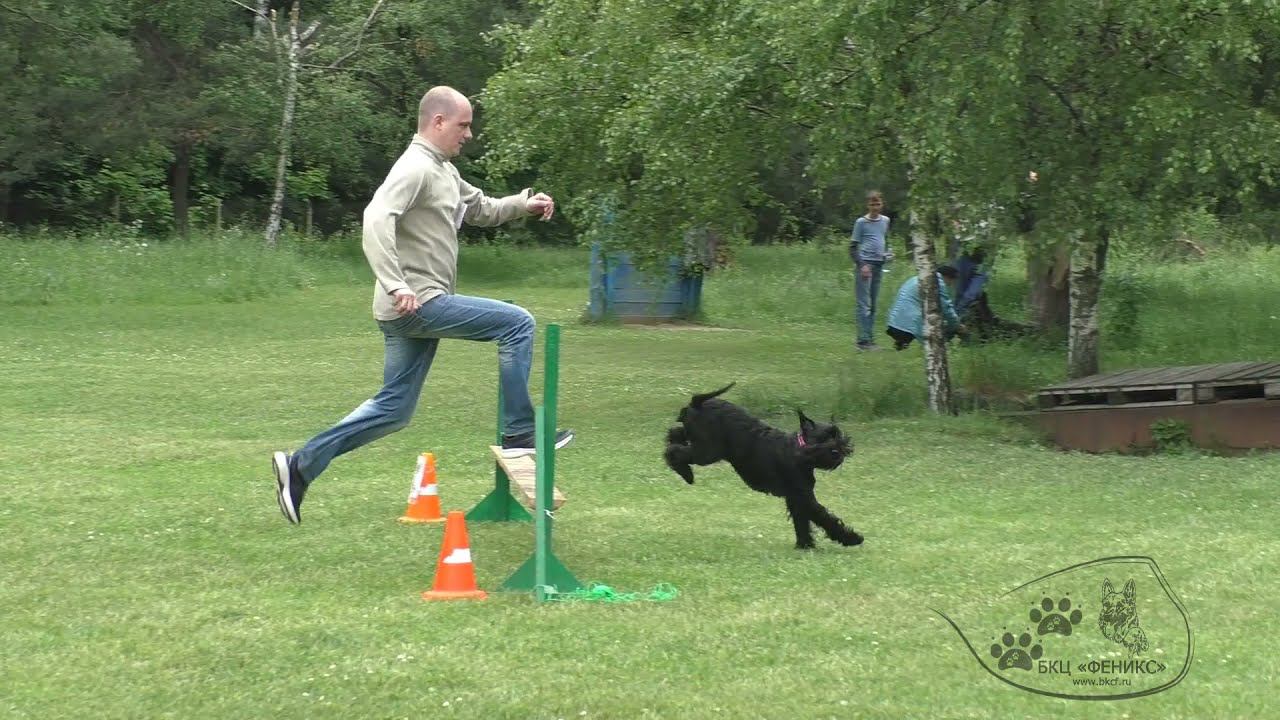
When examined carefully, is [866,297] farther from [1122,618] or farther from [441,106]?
[1122,618]

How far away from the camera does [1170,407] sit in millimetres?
12164

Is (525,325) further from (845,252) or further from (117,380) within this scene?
(845,252)

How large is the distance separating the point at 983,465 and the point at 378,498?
4.52 metres

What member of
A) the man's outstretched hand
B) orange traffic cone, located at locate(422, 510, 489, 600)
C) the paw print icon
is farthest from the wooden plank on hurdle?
the paw print icon

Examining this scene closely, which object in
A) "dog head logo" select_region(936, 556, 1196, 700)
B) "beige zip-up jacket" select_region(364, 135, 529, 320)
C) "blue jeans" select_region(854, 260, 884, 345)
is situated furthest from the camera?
"blue jeans" select_region(854, 260, 884, 345)

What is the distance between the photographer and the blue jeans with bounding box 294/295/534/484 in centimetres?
728

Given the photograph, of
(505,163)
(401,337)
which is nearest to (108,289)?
(505,163)

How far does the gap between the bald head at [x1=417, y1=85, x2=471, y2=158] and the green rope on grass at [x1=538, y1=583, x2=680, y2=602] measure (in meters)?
2.15

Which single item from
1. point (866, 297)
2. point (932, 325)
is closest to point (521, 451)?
point (932, 325)

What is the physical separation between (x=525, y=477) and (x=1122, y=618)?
2678mm

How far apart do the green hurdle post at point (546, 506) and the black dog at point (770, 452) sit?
4.62 ft

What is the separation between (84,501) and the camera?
9.07 meters

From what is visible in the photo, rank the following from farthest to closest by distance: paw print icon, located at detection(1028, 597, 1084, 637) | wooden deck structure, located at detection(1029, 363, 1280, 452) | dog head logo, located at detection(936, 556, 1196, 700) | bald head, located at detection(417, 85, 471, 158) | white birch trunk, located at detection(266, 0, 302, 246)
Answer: white birch trunk, located at detection(266, 0, 302, 246) < wooden deck structure, located at detection(1029, 363, 1280, 452) < bald head, located at detection(417, 85, 471, 158) < paw print icon, located at detection(1028, 597, 1084, 637) < dog head logo, located at detection(936, 556, 1196, 700)

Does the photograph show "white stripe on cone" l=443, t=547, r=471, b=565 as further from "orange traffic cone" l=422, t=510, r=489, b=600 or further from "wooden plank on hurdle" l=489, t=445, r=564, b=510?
"wooden plank on hurdle" l=489, t=445, r=564, b=510
